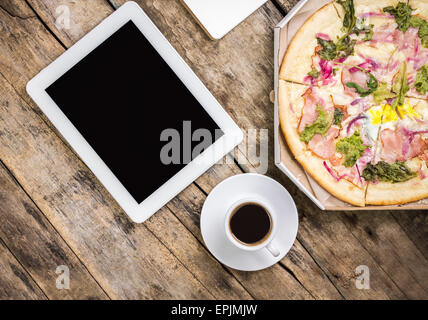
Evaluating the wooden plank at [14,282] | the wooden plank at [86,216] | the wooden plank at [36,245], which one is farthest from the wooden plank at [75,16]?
the wooden plank at [14,282]

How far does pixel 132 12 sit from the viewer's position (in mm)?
982

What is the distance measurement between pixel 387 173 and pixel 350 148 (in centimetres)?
13

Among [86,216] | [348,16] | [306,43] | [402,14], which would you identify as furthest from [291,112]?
[86,216]

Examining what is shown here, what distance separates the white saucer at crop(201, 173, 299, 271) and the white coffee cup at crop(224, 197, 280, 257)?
0.05 m

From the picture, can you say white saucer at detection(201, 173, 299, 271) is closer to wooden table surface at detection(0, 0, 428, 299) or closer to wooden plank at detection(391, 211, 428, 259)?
wooden table surface at detection(0, 0, 428, 299)

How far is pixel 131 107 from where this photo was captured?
3.23 feet

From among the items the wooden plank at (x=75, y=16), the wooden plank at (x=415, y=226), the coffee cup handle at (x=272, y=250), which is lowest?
the wooden plank at (x=415, y=226)

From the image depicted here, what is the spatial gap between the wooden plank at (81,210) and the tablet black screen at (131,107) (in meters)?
0.13

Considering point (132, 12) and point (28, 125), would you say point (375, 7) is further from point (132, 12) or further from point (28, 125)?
A: point (28, 125)

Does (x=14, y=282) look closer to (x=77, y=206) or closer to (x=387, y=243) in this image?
(x=77, y=206)

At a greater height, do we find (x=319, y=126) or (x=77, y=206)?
(x=77, y=206)

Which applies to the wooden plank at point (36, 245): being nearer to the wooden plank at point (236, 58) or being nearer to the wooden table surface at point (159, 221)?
the wooden table surface at point (159, 221)

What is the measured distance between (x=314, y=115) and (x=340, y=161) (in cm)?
16

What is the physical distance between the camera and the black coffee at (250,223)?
0.95 meters
